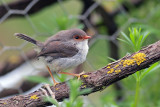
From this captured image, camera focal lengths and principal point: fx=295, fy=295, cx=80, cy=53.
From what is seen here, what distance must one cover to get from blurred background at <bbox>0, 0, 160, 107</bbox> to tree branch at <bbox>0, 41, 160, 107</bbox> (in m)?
0.72

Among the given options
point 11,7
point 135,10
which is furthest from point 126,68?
point 135,10

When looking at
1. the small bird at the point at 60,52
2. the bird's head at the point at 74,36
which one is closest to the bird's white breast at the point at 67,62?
the small bird at the point at 60,52

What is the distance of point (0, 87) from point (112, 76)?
1.14 meters

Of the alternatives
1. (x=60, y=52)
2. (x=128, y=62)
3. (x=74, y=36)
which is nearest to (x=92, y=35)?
(x=74, y=36)

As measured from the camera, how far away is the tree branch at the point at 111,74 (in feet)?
2.43

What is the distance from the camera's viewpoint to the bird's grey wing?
1082 mm

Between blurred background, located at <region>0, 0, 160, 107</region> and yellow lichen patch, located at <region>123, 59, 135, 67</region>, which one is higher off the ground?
blurred background, located at <region>0, 0, 160, 107</region>

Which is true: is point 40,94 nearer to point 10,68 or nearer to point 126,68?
point 126,68

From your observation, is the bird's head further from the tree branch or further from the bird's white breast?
the tree branch

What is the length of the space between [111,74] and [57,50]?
39cm

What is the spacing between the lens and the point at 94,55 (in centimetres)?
204

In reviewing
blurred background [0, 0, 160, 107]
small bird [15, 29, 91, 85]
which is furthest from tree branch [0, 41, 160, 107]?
blurred background [0, 0, 160, 107]

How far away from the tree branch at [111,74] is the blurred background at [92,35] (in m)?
0.72

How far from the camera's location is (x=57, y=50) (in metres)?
1.10
